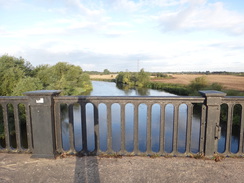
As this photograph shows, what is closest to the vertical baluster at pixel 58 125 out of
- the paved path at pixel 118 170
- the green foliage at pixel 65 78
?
the paved path at pixel 118 170

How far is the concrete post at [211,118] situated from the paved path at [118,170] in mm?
239

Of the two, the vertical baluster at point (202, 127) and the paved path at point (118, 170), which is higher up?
the vertical baluster at point (202, 127)

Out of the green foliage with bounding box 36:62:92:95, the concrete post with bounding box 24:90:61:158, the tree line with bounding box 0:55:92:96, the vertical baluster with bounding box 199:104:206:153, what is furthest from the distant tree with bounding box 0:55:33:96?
the vertical baluster with bounding box 199:104:206:153

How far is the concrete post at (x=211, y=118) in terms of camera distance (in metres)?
3.07

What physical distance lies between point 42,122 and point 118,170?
1480 mm

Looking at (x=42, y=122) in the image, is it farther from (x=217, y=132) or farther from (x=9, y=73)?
(x=9, y=73)

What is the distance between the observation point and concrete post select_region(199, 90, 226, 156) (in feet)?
10.1

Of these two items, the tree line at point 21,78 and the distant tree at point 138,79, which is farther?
the distant tree at point 138,79

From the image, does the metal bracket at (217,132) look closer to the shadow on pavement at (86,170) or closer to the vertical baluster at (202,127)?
the vertical baluster at (202,127)

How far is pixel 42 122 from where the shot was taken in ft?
10.5

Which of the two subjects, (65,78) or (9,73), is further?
(65,78)

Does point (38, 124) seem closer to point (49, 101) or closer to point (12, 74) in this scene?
point (49, 101)

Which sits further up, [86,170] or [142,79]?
[86,170]

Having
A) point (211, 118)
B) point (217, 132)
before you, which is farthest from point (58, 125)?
point (217, 132)
